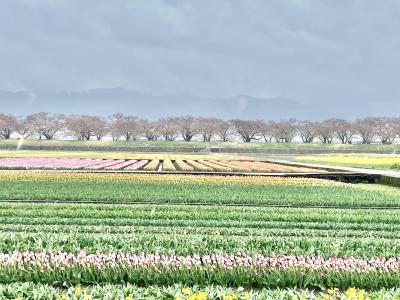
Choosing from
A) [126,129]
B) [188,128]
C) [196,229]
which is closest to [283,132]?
[188,128]

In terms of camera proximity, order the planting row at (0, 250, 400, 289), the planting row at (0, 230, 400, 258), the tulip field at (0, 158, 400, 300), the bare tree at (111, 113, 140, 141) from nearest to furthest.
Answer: the tulip field at (0, 158, 400, 300), the planting row at (0, 250, 400, 289), the planting row at (0, 230, 400, 258), the bare tree at (111, 113, 140, 141)

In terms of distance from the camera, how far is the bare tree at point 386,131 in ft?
532

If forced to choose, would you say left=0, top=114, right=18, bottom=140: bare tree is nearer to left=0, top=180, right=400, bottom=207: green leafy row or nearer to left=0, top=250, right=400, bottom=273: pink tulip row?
left=0, top=180, right=400, bottom=207: green leafy row

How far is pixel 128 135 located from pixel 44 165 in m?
120

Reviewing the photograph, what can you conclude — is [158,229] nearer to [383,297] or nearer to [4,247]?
[4,247]

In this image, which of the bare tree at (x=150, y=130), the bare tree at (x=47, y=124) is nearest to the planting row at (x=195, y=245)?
the bare tree at (x=150, y=130)

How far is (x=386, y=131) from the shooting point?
163 meters

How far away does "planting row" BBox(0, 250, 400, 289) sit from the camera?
9336mm

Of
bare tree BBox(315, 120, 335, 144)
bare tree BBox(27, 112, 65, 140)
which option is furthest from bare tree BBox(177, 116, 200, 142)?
bare tree BBox(315, 120, 335, 144)

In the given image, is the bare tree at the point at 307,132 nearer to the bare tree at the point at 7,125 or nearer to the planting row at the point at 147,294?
the bare tree at the point at 7,125

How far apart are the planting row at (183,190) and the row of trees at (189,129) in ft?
427

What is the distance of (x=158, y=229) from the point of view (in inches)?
572

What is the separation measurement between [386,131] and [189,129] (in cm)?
6471

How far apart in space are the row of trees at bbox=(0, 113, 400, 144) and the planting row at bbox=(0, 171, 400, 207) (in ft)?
427
